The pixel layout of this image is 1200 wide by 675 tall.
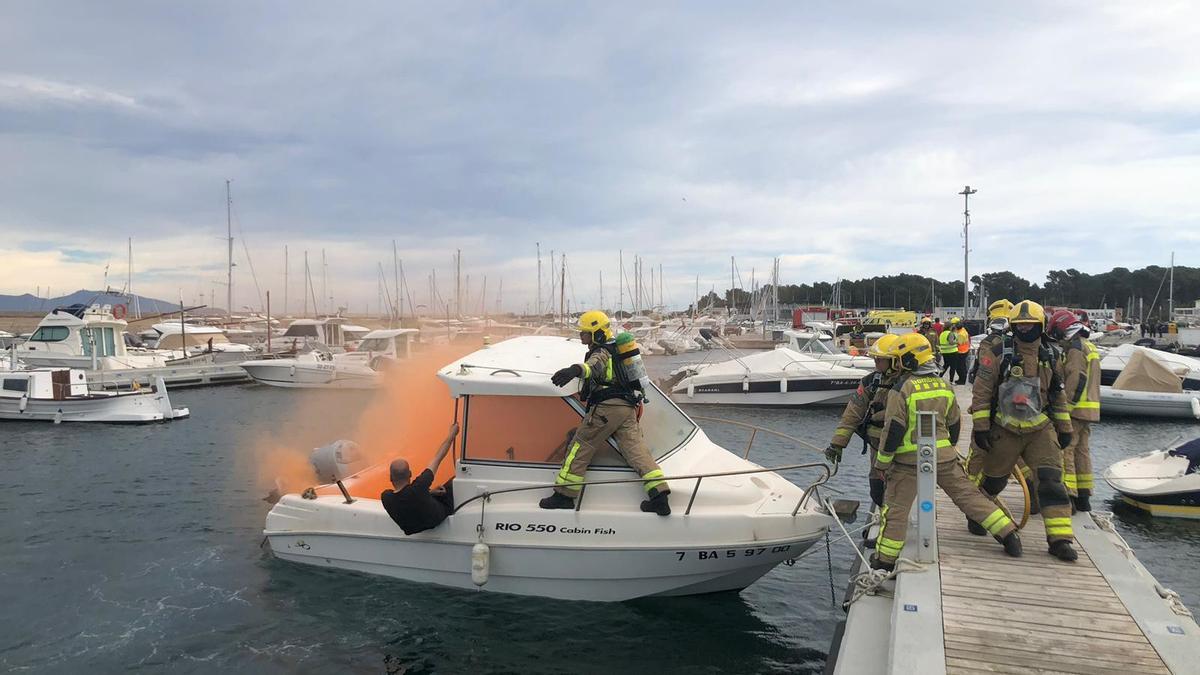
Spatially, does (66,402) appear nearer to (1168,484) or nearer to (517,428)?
(517,428)

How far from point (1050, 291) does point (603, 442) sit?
120086 mm

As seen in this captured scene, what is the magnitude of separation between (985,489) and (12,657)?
32.6 ft

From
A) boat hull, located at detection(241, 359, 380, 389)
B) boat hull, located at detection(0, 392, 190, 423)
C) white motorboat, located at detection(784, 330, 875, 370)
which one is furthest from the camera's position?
boat hull, located at detection(241, 359, 380, 389)

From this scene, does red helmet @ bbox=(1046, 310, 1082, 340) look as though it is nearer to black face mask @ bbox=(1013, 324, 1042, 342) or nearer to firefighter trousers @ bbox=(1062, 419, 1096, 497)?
firefighter trousers @ bbox=(1062, 419, 1096, 497)

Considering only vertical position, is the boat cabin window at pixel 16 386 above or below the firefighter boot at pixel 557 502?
below

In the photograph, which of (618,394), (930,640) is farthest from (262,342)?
(930,640)

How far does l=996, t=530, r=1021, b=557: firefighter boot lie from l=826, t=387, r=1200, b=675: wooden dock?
67 millimetres

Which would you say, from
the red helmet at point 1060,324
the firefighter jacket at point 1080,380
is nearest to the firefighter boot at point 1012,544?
the firefighter jacket at point 1080,380

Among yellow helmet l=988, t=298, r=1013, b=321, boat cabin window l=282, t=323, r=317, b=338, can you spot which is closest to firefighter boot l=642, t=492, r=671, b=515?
yellow helmet l=988, t=298, r=1013, b=321

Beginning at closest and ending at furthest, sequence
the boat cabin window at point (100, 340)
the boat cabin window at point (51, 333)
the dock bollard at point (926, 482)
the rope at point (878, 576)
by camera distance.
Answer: the dock bollard at point (926, 482)
the rope at point (878, 576)
the boat cabin window at point (51, 333)
the boat cabin window at point (100, 340)

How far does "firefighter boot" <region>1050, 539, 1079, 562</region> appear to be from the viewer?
564cm

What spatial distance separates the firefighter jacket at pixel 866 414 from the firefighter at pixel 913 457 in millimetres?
1098

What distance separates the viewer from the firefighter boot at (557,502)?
7074 mm

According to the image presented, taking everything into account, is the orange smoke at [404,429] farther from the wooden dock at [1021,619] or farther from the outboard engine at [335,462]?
the wooden dock at [1021,619]
